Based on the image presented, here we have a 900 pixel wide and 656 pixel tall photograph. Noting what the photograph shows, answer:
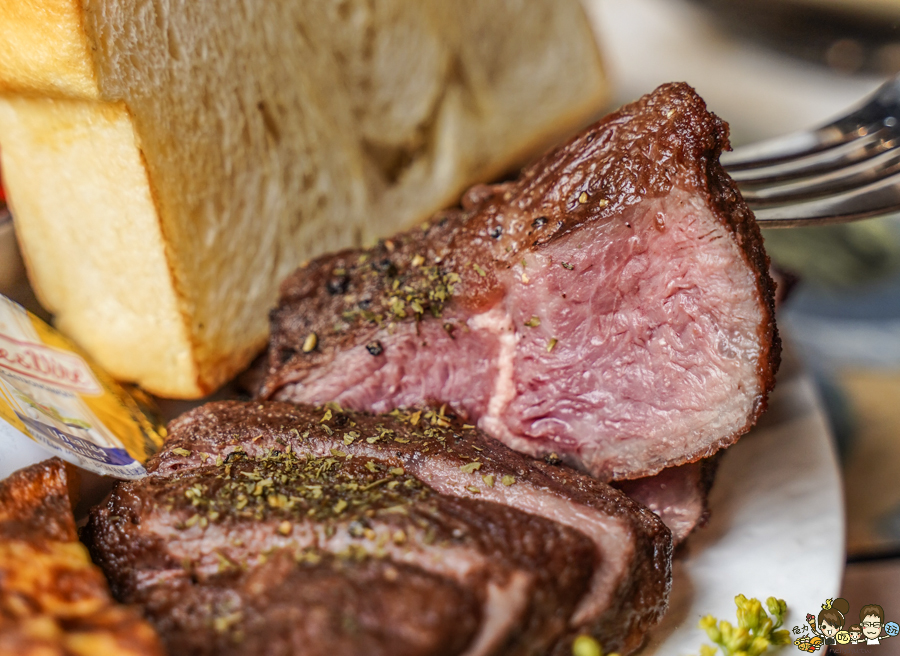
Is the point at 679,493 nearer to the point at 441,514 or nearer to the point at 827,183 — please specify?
the point at 441,514

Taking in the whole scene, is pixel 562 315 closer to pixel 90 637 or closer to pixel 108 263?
pixel 90 637

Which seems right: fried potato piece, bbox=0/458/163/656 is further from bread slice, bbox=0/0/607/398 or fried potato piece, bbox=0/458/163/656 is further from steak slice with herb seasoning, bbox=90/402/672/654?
bread slice, bbox=0/0/607/398

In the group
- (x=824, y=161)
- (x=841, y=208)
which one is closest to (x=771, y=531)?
Result: (x=841, y=208)

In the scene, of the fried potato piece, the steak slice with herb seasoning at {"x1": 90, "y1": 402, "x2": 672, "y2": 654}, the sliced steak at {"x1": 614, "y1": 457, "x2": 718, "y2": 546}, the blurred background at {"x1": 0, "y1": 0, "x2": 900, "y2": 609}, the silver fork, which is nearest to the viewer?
the fried potato piece

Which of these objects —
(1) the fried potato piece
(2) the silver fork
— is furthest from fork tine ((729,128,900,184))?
(1) the fried potato piece

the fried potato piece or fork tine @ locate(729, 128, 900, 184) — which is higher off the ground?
fork tine @ locate(729, 128, 900, 184)

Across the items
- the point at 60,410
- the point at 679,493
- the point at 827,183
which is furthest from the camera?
the point at 827,183
